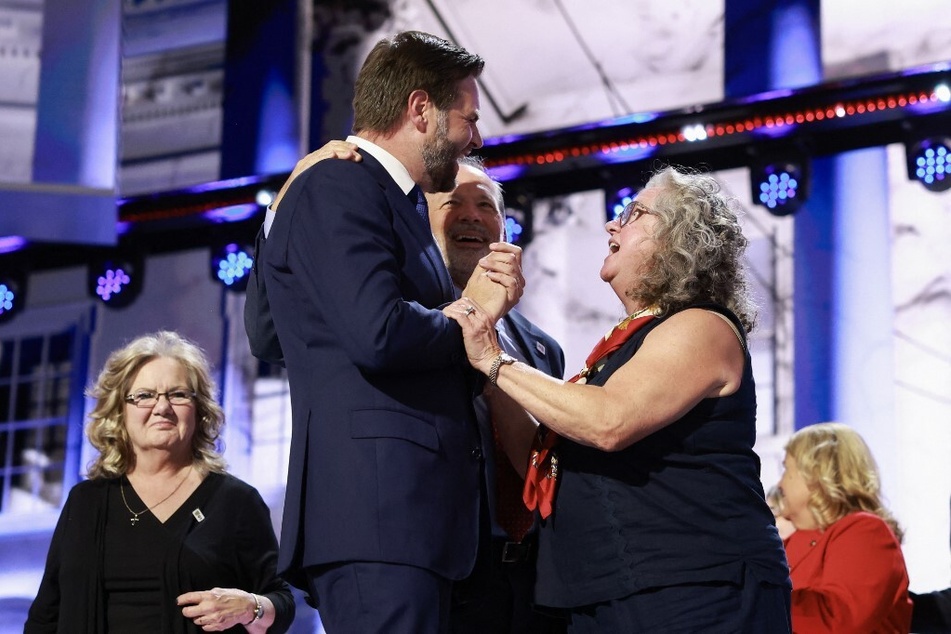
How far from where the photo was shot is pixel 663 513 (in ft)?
6.57

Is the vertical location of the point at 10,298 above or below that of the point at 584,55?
below

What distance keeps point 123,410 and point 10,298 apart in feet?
10.3

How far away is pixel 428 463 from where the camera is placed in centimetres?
181

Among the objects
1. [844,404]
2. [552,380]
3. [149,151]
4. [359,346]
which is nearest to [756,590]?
[552,380]

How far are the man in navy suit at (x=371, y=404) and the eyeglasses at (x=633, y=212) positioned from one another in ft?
1.34

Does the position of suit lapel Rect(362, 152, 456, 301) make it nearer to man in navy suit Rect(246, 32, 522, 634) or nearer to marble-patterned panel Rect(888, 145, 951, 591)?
man in navy suit Rect(246, 32, 522, 634)

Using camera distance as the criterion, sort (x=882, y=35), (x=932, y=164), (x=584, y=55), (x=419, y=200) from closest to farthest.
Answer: (x=419, y=200) < (x=932, y=164) < (x=882, y=35) < (x=584, y=55)

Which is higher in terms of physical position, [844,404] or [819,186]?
[819,186]

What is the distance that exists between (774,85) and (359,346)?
3359mm

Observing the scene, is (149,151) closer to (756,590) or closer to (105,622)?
(105,622)

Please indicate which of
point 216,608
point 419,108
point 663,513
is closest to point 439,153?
point 419,108

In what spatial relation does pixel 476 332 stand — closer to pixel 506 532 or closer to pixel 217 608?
pixel 506 532

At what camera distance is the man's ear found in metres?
2.06

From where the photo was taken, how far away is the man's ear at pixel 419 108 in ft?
6.75
